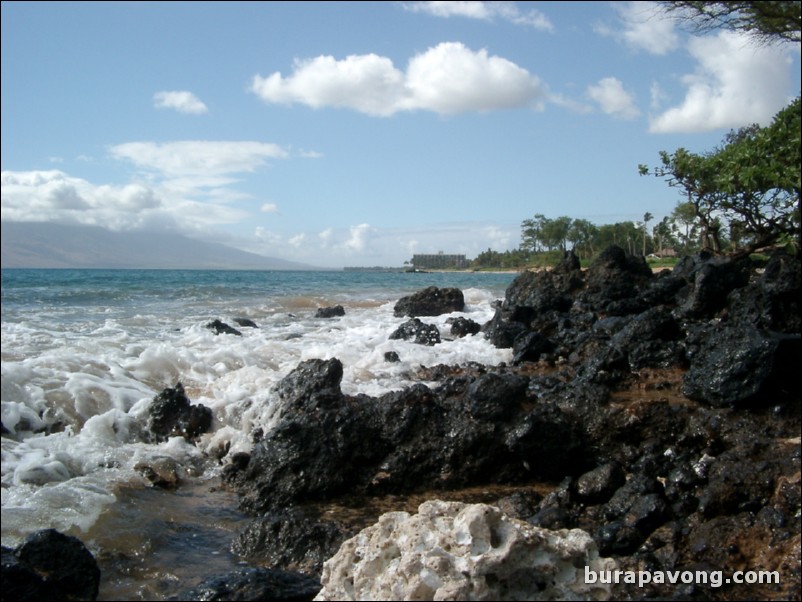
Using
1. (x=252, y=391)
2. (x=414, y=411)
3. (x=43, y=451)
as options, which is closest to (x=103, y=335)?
(x=252, y=391)

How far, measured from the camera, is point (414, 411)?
25.5ft

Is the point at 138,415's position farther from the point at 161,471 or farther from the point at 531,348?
the point at 531,348

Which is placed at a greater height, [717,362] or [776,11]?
[776,11]

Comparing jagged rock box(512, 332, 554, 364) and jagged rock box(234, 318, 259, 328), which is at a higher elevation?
jagged rock box(512, 332, 554, 364)

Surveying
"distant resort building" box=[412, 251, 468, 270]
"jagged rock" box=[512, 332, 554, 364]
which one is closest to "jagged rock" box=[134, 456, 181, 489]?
"jagged rock" box=[512, 332, 554, 364]

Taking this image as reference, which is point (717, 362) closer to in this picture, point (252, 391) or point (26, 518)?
point (252, 391)

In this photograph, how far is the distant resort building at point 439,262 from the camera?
145500mm

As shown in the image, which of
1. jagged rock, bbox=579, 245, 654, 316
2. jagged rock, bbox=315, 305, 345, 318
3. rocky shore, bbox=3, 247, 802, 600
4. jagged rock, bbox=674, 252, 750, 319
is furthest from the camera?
jagged rock, bbox=315, 305, 345, 318

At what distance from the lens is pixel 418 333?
16.4 m

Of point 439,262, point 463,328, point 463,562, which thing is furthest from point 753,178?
point 439,262

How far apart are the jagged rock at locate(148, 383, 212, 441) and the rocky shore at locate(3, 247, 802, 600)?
0.02 metres

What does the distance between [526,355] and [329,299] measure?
2182 centimetres

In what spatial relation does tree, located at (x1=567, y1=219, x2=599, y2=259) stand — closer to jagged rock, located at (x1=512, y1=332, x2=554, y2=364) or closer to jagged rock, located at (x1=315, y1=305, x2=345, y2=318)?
jagged rock, located at (x1=315, y1=305, x2=345, y2=318)

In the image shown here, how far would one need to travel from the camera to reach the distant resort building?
14550 centimetres
